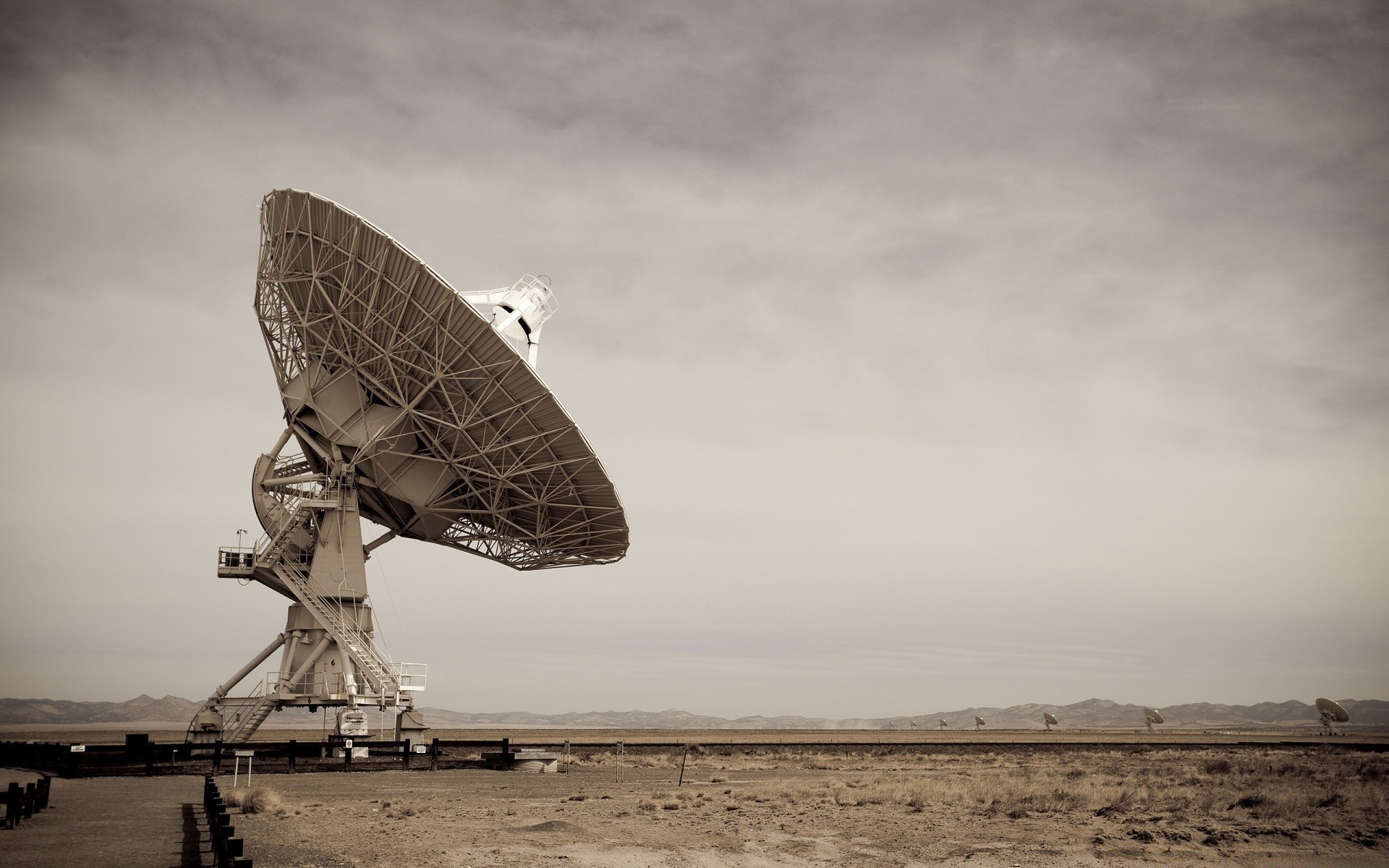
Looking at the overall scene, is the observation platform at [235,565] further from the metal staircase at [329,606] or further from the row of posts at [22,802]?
the row of posts at [22,802]

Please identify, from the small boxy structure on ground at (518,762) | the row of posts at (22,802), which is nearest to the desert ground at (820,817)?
the small boxy structure on ground at (518,762)

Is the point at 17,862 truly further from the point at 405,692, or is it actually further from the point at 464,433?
the point at 405,692

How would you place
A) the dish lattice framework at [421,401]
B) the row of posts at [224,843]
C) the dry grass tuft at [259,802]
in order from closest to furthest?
1. the row of posts at [224,843]
2. the dry grass tuft at [259,802]
3. the dish lattice framework at [421,401]

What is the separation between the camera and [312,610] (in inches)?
1393

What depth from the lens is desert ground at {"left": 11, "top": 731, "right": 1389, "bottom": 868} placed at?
665 inches

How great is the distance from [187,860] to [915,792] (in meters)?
17.8

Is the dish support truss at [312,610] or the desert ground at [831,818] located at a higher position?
the dish support truss at [312,610]

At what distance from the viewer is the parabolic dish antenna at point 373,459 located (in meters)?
30.7

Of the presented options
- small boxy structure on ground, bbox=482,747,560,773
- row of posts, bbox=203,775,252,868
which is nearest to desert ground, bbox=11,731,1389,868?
small boxy structure on ground, bbox=482,747,560,773

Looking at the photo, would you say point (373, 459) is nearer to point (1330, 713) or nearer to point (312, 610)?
point (312, 610)

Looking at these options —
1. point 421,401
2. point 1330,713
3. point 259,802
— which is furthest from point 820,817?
point 1330,713

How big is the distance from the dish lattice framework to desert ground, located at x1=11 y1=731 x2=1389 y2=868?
347 inches

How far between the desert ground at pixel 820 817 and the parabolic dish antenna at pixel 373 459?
640 centimetres

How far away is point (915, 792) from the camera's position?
85.1 ft
